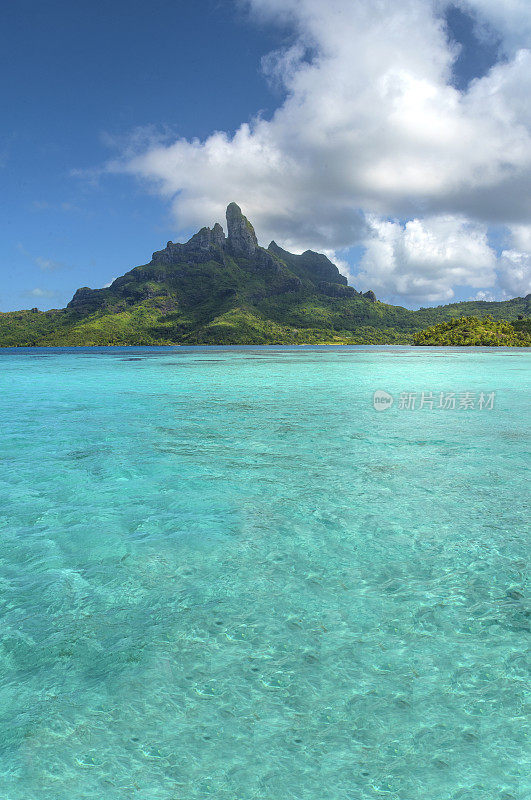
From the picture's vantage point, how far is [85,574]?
6289mm

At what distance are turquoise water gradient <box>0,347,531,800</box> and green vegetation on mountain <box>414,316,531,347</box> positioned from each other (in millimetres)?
180179

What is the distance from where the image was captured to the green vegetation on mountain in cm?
17262

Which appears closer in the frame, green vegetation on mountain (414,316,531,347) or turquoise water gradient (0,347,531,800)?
turquoise water gradient (0,347,531,800)

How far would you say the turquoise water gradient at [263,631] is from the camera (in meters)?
3.41

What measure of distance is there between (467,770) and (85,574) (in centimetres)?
507

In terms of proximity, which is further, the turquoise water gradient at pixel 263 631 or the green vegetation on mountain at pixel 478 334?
the green vegetation on mountain at pixel 478 334

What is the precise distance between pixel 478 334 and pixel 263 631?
191m

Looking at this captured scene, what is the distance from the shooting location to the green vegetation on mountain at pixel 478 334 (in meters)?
173

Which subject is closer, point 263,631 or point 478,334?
point 263,631

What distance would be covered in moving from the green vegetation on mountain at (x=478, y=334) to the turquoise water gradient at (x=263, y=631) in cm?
18018

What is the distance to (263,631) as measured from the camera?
5.03 meters

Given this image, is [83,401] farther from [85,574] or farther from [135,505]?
[85,574]

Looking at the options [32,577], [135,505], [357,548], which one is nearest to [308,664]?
[357,548]

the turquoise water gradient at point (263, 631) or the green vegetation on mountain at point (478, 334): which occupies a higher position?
the green vegetation on mountain at point (478, 334)
